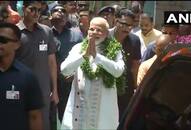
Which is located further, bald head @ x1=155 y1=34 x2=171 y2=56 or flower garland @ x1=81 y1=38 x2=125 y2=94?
flower garland @ x1=81 y1=38 x2=125 y2=94

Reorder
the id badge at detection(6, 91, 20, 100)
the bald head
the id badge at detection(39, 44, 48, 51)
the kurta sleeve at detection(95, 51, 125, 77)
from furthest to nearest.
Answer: the id badge at detection(39, 44, 48, 51), the kurta sleeve at detection(95, 51, 125, 77), the bald head, the id badge at detection(6, 91, 20, 100)

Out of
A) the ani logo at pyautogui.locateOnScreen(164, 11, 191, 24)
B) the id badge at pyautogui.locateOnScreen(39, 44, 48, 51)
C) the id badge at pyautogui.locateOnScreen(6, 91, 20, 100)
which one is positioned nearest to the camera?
the ani logo at pyautogui.locateOnScreen(164, 11, 191, 24)

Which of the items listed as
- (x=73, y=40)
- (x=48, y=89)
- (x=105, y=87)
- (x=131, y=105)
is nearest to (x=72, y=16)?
(x=73, y=40)

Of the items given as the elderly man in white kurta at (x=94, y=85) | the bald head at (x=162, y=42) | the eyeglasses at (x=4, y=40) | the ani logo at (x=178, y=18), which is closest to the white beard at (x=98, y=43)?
the elderly man in white kurta at (x=94, y=85)

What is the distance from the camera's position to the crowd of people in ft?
16.0

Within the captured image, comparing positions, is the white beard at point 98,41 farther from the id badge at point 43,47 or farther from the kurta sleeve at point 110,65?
the id badge at point 43,47

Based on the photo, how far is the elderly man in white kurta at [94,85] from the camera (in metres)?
6.67

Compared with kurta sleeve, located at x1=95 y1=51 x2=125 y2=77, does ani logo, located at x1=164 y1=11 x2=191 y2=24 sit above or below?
above

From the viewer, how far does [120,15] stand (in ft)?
26.9

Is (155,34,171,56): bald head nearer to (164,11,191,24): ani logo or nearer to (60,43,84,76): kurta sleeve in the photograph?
(60,43,84,76): kurta sleeve

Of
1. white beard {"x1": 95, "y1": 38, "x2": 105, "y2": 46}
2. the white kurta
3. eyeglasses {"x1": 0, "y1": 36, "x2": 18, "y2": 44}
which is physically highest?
eyeglasses {"x1": 0, "y1": 36, "x2": 18, "y2": 44}

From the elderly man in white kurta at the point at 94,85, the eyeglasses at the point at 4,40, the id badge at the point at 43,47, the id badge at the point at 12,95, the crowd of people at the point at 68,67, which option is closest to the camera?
the id badge at the point at 12,95

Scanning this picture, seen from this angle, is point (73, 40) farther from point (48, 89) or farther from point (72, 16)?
point (72, 16)

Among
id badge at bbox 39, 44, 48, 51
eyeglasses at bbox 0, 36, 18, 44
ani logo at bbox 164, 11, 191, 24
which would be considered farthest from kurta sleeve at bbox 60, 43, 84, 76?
ani logo at bbox 164, 11, 191, 24
